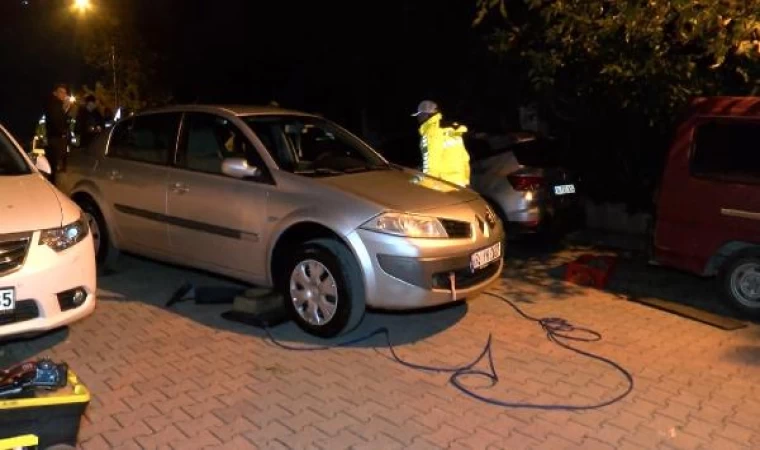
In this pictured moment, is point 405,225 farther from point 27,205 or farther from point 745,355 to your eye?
point 745,355

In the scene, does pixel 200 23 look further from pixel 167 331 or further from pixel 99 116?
pixel 167 331

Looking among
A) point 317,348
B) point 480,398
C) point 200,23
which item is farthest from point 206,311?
point 200,23

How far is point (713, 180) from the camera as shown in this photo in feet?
21.2

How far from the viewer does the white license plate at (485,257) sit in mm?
5660

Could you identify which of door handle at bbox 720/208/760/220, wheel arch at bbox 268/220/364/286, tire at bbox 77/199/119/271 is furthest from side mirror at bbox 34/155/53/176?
door handle at bbox 720/208/760/220

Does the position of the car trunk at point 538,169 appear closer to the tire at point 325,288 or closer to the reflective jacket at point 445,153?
the reflective jacket at point 445,153

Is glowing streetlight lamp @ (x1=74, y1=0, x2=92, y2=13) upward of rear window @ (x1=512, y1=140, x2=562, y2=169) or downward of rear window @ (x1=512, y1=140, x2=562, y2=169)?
upward

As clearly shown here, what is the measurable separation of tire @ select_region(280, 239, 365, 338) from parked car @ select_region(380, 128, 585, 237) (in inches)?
121

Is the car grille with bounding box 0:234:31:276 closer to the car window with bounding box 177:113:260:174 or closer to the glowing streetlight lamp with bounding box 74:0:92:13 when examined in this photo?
the car window with bounding box 177:113:260:174

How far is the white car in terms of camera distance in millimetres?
4668

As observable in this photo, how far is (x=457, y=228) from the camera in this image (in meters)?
5.65

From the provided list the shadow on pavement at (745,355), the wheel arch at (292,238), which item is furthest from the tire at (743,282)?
the wheel arch at (292,238)

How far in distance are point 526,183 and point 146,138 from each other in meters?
3.76

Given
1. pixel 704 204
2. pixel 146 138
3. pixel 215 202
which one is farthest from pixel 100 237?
A: pixel 704 204
